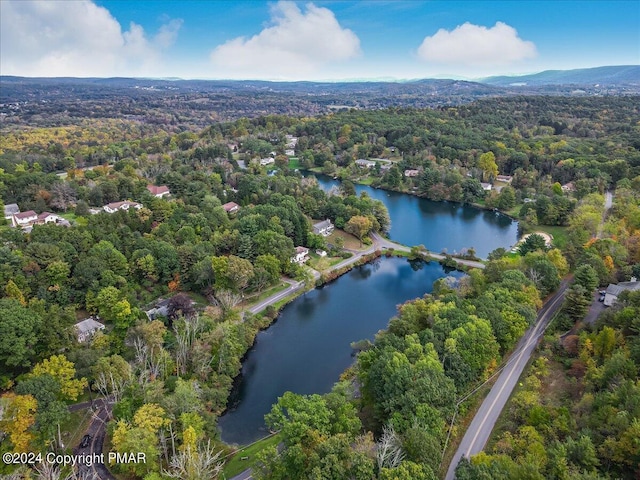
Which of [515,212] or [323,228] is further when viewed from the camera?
[515,212]

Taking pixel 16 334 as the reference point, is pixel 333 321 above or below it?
below

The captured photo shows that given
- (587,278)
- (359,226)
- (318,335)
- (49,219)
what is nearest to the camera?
(587,278)

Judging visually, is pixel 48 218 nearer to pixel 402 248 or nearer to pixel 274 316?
pixel 274 316

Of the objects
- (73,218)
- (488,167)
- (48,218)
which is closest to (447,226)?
(488,167)

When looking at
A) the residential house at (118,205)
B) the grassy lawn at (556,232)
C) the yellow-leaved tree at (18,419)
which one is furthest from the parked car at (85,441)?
the grassy lawn at (556,232)

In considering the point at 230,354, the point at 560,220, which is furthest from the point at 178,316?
the point at 560,220

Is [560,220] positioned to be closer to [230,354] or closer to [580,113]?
[230,354]
